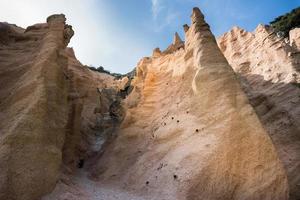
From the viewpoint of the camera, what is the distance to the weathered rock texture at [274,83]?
687 inches

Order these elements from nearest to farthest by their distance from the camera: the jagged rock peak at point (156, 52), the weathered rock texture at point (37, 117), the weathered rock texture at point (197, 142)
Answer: the weathered rock texture at point (37, 117) → the weathered rock texture at point (197, 142) → the jagged rock peak at point (156, 52)

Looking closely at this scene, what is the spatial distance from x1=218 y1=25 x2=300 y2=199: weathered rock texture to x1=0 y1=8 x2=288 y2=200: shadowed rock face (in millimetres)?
4497

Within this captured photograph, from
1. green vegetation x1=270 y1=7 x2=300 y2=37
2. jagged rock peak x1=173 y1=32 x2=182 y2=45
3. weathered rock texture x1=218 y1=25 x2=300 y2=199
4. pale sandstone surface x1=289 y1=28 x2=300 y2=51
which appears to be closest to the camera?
weathered rock texture x1=218 y1=25 x2=300 y2=199

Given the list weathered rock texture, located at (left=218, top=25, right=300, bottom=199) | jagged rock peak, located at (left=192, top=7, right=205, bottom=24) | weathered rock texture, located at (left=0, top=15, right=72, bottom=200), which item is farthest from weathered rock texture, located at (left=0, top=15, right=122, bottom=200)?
weathered rock texture, located at (left=218, top=25, right=300, bottom=199)

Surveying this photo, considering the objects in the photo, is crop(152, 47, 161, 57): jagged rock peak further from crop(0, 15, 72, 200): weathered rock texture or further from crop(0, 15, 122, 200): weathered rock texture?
crop(0, 15, 72, 200): weathered rock texture

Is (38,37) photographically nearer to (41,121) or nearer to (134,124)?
(134,124)

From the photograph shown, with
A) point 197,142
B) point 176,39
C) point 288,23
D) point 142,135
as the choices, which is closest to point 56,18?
point 142,135

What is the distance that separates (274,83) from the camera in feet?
69.8

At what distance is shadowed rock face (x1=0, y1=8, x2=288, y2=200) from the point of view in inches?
462

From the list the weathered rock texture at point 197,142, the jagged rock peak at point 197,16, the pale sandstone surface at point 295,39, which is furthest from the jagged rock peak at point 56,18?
the pale sandstone surface at point 295,39

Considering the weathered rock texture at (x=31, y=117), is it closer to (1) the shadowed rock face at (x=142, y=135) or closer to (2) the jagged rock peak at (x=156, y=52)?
(1) the shadowed rock face at (x=142, y=135)

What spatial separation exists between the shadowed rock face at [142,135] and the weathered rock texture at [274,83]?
14.8 feet

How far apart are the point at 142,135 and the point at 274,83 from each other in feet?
30.7

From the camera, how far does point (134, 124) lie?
19.6 m
